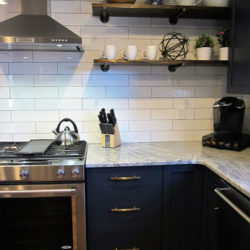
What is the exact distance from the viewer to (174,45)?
225cm

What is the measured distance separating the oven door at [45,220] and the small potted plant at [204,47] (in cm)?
140

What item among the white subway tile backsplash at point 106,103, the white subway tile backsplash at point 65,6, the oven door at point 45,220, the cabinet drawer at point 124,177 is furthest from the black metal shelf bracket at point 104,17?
the oven door at point 45,220

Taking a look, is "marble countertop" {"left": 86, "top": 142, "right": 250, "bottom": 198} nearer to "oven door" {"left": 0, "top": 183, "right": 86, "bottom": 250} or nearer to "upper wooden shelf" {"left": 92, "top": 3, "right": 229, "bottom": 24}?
"oven door" {"left": 0, "top": 183, "right": 86, "bottom": 250}

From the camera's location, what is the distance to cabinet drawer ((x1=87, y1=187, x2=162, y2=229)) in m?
1.72

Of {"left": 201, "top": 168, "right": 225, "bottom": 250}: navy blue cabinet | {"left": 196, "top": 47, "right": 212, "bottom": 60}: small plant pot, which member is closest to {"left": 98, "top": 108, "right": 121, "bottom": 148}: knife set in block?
{"left": 201, "top": 168, "right": 225, "bottom": 250}: navy blue cabinet

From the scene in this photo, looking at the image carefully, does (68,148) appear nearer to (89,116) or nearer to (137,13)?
(89,116)

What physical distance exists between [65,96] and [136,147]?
75cm

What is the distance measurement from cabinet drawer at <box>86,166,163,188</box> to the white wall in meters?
0.62

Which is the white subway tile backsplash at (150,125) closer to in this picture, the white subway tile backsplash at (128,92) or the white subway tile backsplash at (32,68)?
the white subway tile backsplash at (128,92)

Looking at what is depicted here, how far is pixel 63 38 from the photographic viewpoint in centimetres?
171

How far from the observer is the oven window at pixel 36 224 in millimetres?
1692

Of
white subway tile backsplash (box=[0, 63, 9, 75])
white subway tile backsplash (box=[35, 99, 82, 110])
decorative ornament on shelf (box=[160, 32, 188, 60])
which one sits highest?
decorative ornament on shelf (box=[160, 32, 188, 60])

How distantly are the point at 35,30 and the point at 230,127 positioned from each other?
1.61 meters

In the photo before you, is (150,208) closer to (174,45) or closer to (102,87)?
(102,87)
